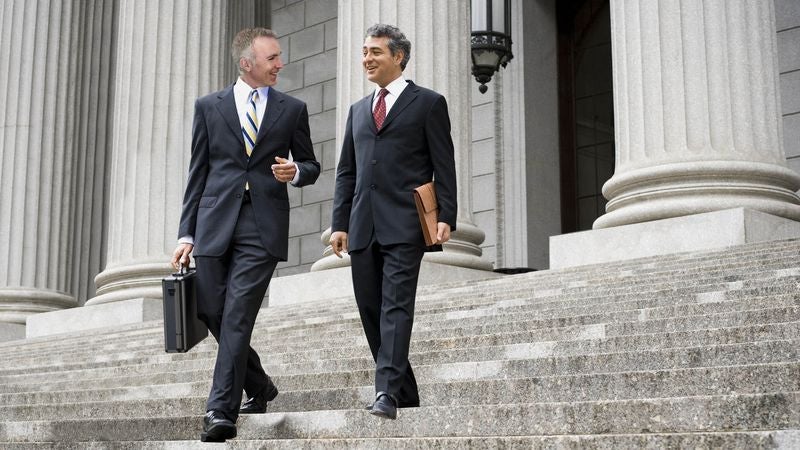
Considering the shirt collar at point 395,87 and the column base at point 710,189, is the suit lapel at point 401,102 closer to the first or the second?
the shirt collar at point 395,87

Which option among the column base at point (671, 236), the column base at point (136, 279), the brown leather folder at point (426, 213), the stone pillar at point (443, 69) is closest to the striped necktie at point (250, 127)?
the brown leather folder at point (426, 213)

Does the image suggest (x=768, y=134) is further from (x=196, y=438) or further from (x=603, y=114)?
(x=603, y=114)

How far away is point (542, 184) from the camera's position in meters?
22.0

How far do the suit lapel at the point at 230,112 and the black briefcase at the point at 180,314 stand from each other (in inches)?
30.0

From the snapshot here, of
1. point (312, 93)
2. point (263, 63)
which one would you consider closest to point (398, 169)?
point (263, 63)

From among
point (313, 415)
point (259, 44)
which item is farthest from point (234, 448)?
point (259, 44)

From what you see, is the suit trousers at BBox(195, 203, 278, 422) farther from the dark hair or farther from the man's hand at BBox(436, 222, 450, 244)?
the dark hair

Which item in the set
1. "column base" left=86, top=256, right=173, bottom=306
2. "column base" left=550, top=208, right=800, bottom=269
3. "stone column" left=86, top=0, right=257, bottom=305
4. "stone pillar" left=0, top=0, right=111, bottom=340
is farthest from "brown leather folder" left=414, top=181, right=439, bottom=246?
"stone pillar" left=0, top=0, right=111, bottom=340

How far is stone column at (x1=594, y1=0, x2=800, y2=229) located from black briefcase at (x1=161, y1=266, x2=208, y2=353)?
6.74m

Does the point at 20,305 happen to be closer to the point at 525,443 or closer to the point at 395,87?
the point at 395,87

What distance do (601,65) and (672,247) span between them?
11.3m

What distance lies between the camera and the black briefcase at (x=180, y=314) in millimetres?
5920

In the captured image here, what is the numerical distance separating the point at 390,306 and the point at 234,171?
1099mm

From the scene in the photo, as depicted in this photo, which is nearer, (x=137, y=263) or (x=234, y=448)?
(x=234, y=448)
